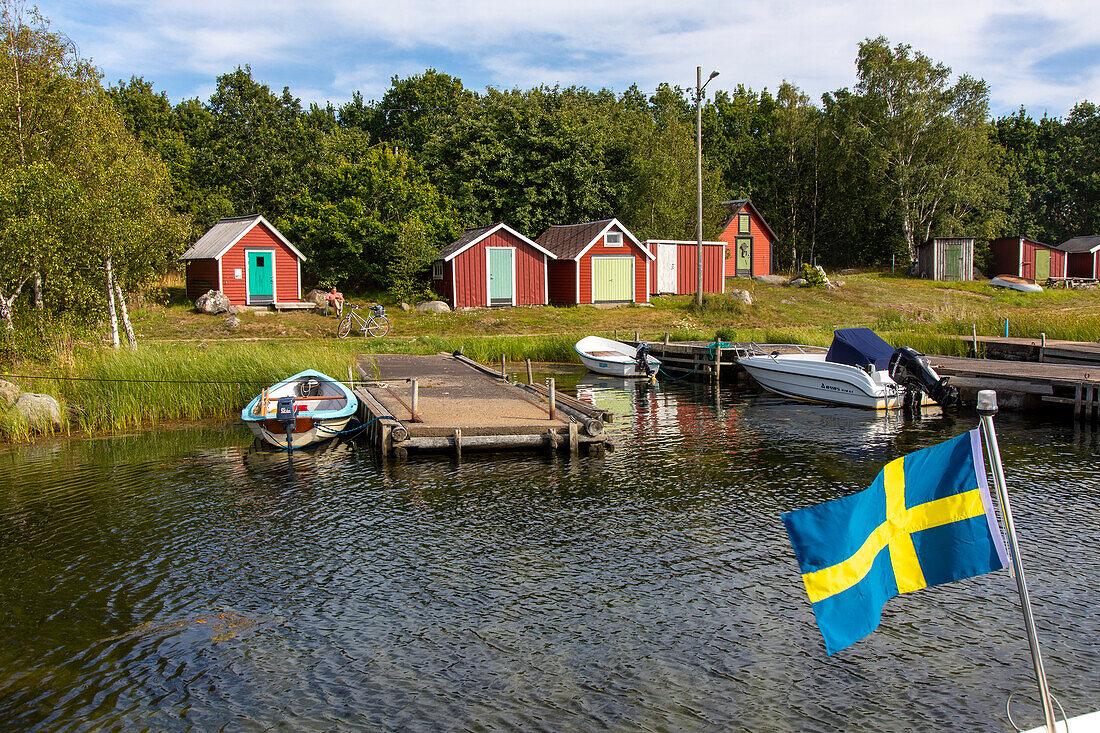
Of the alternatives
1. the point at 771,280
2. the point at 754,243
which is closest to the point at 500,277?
the point at 771,280

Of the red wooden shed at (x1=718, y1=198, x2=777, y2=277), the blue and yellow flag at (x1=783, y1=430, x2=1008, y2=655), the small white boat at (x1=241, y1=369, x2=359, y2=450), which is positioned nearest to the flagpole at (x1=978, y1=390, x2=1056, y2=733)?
the blue and yellow flag at (x1=783, y1=430, x2=1008, y2=655)

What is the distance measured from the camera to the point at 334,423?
18.1 meters

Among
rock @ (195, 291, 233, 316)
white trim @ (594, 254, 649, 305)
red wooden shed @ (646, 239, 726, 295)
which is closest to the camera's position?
rock @ (195, 291, 233, 316)

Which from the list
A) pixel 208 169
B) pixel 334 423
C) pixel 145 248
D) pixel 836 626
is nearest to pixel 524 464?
pixel 334 423

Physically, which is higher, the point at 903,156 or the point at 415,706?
the point at 903,156

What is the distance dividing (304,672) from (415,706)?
1293 mm

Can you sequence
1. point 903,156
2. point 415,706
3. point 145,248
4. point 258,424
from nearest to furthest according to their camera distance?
point 415,706, point 258,424, point 145,248, point 903,156

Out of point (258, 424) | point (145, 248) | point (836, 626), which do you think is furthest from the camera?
point (145, 248)

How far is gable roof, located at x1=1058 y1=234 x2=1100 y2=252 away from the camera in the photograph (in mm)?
56653

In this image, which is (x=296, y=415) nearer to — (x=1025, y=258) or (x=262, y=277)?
(x=262, y=277)

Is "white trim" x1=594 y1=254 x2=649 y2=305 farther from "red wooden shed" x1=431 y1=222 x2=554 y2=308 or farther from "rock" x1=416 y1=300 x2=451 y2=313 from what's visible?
"rock" x1=416 y1=300 x2=451 y2=313

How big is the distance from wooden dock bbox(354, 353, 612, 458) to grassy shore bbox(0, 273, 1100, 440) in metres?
3.12

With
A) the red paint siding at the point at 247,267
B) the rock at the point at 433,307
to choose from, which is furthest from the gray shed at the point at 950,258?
the red paint siding at the point at 247,267

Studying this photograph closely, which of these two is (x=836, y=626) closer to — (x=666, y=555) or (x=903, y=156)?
(x=666, y=555)
